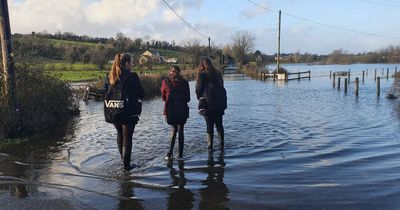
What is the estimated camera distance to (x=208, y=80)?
8.88 meters

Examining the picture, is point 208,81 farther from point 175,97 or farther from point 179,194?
point 179,194

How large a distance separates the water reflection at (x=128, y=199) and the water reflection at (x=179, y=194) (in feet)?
1.43

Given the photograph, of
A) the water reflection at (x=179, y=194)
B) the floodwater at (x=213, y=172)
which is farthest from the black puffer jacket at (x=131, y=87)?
the water reflection at (x=179, y=194)

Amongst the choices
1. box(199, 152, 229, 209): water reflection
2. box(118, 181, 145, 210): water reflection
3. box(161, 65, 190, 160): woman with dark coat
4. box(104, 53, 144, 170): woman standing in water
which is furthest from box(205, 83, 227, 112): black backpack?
box(118, 181, 145, 210): water reflection

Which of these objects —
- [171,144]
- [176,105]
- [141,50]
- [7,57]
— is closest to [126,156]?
[171,144]

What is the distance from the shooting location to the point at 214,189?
641 cm

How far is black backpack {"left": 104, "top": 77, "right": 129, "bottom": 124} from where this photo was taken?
7.21 meters

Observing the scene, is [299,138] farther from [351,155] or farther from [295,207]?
[295,207]

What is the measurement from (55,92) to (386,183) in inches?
439

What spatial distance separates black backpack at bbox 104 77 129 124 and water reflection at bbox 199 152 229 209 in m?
1.81

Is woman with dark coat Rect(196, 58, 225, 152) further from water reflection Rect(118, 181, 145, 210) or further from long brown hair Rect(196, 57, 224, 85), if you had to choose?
water reflection Rect(118, 181, 145, 210)

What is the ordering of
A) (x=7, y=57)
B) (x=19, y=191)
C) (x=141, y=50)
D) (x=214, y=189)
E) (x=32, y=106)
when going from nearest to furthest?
(x=19, y=191), (x=214, y=189), (x=7, y=57), (x=32, y=106), (x=141, y=50)

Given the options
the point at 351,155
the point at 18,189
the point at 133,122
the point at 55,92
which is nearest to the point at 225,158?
the point at 133,122

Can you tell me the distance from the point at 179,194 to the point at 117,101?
6.74ft
